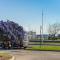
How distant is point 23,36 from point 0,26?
3.88 meters

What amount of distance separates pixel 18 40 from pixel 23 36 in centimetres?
93

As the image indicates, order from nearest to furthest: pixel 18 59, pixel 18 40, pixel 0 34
A: pixel 18 59 → pixel 0 34 → pixel 18 40

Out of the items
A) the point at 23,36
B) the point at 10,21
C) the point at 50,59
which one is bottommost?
the point at 50,59

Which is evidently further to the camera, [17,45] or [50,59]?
[17,45]

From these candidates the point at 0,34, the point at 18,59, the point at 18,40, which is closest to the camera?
the point at 18,59

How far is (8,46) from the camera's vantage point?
107ft

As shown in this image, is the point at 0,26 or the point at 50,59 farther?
the point at 0,26

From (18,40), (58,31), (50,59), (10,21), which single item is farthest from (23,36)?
(58,31)

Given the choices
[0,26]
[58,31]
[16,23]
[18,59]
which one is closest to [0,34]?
[0,26]

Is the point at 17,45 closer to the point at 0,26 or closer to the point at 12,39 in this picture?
the point at 12,39

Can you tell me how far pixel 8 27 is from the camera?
102ft

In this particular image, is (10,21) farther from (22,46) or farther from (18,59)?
(18,59)

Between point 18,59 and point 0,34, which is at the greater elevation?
point 0,34

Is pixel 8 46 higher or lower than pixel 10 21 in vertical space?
lower
